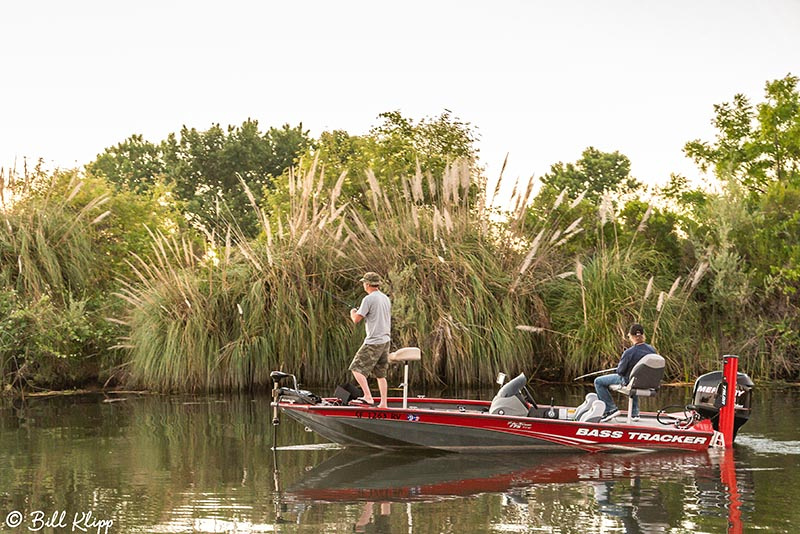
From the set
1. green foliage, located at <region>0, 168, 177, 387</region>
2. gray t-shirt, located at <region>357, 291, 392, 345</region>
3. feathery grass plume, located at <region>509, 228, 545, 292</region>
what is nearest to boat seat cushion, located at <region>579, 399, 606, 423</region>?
gray t-shirt, located at <region>357, 291, 392, 345</region>

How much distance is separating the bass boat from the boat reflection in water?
0.57 ft

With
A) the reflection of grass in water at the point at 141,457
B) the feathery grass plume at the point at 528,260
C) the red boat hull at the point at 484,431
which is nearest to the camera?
the reflection of grass in water at the point at 141,457

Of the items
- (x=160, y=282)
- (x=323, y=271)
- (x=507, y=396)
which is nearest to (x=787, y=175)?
(x=323, y=271)

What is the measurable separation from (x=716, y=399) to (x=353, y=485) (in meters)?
4.83

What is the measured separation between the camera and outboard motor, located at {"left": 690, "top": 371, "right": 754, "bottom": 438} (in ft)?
46.6

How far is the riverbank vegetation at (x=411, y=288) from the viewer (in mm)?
22203

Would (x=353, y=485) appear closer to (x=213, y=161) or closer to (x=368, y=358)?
(x=368, y=358)

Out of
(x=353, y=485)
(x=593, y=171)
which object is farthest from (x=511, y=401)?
(x=593, y=171)

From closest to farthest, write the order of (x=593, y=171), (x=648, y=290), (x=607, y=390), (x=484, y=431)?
(x=484, y=431) → (x=607, y=390) → (x=648, y=290) → (x=593, y=171)

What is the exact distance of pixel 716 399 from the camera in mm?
14164

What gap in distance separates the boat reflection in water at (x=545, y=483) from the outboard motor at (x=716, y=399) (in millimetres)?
524

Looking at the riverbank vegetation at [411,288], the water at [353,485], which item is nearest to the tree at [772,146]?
the riverbank vegetation at [411,288]

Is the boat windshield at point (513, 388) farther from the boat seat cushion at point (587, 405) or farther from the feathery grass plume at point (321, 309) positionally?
the feathery grass plume at point (321, 309)

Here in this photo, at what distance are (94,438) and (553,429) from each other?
624 cm
